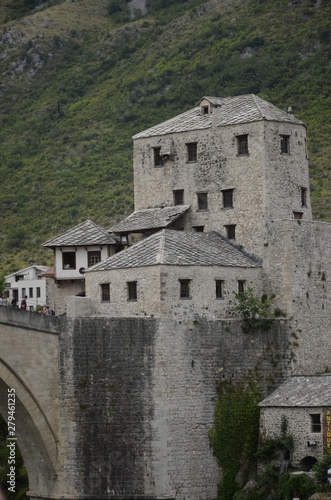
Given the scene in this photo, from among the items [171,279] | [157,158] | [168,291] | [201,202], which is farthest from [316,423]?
[157,158]

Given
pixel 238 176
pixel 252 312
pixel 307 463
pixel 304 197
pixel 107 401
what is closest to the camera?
pixel 307 463

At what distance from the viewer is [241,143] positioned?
72250 millimetres

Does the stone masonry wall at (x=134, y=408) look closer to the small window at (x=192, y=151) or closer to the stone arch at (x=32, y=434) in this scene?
the stone arch at (x=32, y=434)

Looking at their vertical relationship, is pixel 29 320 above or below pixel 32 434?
above

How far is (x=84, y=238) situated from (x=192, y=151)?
6485 millimetres

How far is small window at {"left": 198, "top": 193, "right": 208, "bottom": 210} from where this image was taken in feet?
240

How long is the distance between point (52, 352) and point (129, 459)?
5423mm

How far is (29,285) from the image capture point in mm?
99750

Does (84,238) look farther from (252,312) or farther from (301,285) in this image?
(301,285)

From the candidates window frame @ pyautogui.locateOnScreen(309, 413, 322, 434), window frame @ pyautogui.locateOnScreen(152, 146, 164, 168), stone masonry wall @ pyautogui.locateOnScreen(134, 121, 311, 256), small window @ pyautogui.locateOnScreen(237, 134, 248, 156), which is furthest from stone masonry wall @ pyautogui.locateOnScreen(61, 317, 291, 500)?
window frame @ pyautogui.locateOnScreen(152, 146, 164, 168)

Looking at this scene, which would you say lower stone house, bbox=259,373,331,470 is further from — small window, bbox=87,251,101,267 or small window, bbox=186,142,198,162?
small window, bbox=186,142,198,162

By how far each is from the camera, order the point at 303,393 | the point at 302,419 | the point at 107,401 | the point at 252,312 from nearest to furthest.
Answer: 1. the point at 302,419
2. the point at 107,401
3. the point at 303,393
4. the point at 252,312

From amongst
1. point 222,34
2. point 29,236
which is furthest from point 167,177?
point 222,34

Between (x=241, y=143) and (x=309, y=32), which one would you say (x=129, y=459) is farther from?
(x=309, y=32)
